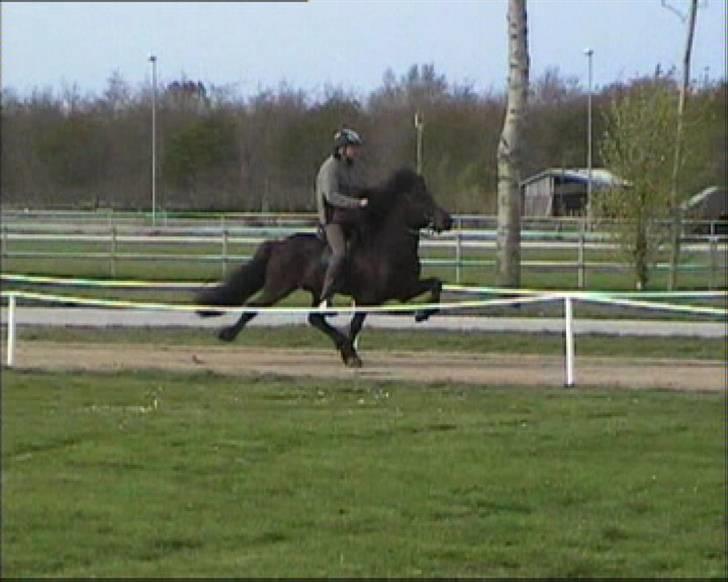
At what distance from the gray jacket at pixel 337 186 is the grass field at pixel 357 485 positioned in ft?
9.55

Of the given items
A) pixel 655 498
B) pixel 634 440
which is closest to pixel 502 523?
pixel 655 498

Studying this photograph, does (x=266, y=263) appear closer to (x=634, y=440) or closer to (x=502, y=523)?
(x=634, y=440)

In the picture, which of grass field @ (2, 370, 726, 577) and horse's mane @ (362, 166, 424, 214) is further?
horse's mane @ (362, 166, 424, 214)

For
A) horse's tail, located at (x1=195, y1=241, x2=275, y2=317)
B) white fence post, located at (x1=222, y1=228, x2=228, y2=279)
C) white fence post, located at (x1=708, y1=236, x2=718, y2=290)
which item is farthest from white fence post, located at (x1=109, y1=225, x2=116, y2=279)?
horse's tail, located at (x1=195, y1=241, x2=275, y2=317)

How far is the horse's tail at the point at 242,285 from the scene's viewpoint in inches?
700

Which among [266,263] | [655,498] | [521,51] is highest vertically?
[521,51]

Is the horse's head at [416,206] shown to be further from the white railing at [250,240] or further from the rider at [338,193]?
the white railing at [250,240]

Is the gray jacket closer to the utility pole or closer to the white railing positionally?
the utility pole

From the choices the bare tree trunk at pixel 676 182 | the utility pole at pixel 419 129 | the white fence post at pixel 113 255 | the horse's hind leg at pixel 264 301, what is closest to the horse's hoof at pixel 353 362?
the horse's hind leg at pixel 264 301

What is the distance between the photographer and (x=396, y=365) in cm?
1741

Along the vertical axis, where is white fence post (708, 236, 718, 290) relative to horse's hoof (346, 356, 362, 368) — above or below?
above

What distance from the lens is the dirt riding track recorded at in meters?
16.1

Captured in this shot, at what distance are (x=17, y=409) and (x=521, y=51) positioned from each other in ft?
35.5

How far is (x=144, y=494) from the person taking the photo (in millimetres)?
9039
